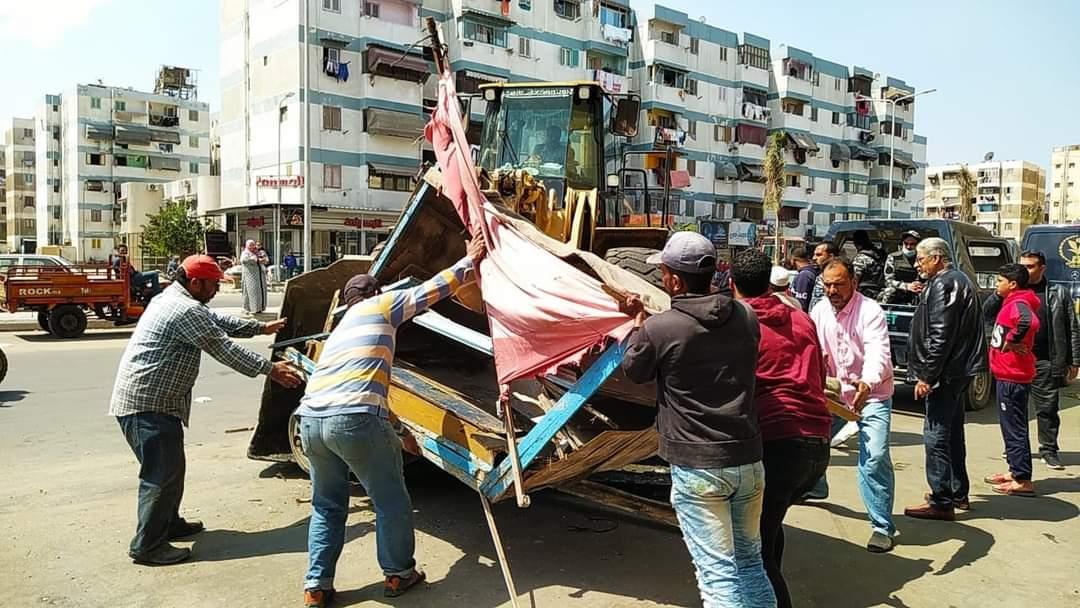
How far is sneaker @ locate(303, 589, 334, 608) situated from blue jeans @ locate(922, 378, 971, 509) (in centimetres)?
373

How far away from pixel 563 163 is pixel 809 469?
516 centimetres

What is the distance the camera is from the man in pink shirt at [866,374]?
4.36m

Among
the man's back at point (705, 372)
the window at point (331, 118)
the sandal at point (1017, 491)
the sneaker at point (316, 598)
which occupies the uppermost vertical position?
the window at point (331, 118)

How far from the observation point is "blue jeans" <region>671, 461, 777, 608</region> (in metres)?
2.87

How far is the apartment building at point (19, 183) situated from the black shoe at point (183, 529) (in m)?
83.1

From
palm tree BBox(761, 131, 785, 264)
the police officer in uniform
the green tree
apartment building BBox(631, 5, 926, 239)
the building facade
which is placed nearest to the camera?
the police officer in uniform

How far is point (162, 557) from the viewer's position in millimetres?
4184

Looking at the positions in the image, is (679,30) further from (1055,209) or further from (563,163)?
(1055,209)

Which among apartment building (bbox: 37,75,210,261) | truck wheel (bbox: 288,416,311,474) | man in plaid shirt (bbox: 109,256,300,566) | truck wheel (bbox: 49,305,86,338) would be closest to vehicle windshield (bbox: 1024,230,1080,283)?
truck wheel (bbox: 288,416,311,474)

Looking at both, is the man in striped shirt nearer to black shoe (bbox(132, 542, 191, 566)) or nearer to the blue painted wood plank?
the blue painted wood plank

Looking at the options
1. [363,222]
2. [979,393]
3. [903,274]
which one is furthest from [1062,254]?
[363,222]

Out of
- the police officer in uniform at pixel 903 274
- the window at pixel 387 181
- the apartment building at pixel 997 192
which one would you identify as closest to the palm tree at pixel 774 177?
the window at pixel 387 181

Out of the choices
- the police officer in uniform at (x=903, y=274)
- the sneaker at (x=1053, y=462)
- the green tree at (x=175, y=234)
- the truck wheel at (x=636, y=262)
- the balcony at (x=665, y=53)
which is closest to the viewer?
the truck wheel at (x=636, y=262)

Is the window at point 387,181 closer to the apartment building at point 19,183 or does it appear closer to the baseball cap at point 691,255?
the baseball cap at point 691,255
